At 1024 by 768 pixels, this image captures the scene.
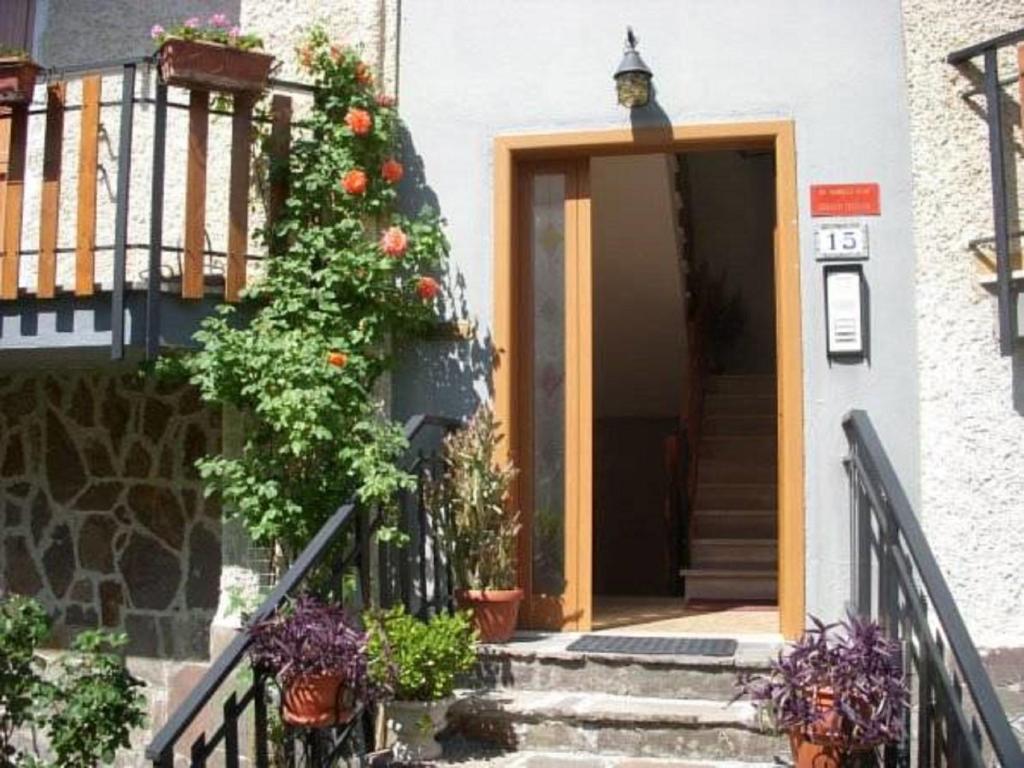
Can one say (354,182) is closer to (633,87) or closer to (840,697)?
(633,87)

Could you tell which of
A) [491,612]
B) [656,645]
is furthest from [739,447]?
[491,612]

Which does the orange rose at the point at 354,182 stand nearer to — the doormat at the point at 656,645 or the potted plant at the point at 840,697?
the doormat at the point at 656,645

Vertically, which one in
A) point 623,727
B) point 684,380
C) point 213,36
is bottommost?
point 623,727

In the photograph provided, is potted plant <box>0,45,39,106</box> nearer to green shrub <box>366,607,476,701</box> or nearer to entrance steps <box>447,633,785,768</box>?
green shrub <box>366,607,476,701</box>

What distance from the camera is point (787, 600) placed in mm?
5320

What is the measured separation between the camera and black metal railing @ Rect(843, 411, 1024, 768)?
11.1ft

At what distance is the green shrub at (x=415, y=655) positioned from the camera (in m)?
4.29

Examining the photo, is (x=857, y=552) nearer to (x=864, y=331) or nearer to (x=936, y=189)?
(x=864, y=331)

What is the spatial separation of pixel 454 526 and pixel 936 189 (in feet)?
8.93

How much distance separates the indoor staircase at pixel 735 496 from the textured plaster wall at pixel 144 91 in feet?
12.1

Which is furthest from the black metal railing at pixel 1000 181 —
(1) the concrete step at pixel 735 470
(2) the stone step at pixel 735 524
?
(1) the concrete step at pixel 735 470

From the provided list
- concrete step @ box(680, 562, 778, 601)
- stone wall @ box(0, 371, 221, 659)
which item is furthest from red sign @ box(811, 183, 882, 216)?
stone wall @ box(0, 371, 221, 659)

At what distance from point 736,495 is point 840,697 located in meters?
5.45

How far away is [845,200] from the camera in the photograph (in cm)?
546
